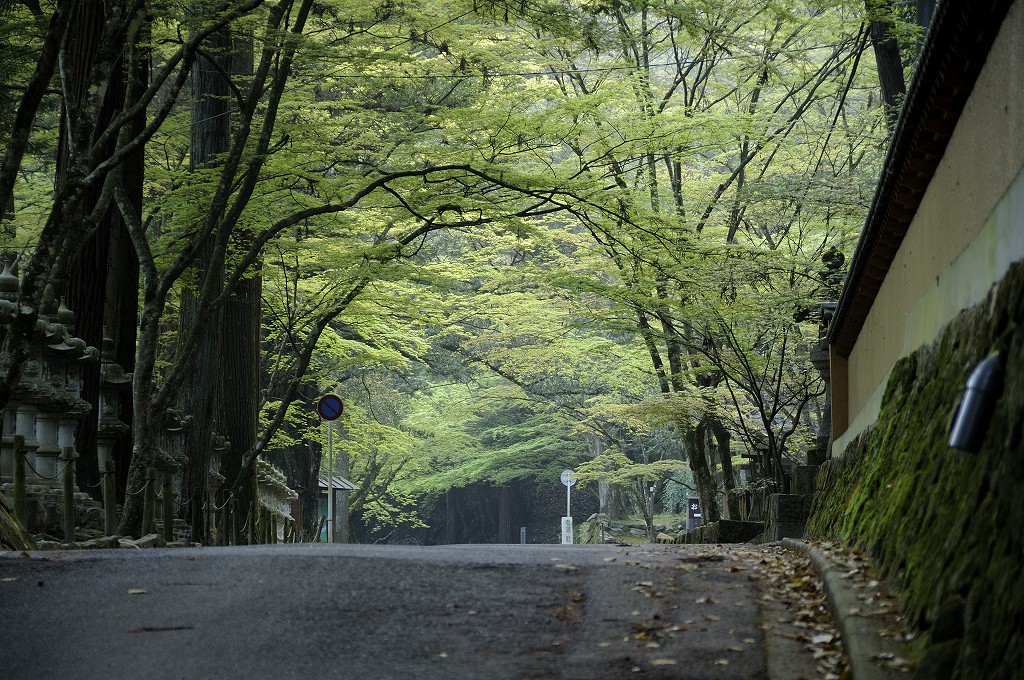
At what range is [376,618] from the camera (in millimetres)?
6305

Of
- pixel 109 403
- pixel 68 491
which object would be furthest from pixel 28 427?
pixel 109 403

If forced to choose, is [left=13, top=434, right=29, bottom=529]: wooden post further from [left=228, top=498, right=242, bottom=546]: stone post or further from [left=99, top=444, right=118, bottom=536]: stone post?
[left=228, top=498, right=242, bottom=546]: stone post

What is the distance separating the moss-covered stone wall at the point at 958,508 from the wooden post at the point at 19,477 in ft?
24.0

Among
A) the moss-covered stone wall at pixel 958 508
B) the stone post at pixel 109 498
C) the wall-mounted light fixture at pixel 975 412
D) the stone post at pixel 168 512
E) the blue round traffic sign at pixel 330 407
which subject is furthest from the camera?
the blue round traffic sign at pixel 330 407

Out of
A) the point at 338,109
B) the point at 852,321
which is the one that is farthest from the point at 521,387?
the point at 852,321

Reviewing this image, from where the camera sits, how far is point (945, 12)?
5.27 metres

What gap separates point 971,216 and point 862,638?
226 cm

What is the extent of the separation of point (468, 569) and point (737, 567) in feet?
6.41

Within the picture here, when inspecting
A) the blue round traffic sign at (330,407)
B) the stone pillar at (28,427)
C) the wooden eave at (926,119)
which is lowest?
the stone pillar at (28,427)

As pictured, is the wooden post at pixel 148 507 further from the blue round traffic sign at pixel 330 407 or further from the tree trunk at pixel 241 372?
the tree trunk at pixel 241 372

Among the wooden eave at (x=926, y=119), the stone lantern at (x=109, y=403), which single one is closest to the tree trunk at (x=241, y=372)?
the stone lantern at (x=109, y=403)

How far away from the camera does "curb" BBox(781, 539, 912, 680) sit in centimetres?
422

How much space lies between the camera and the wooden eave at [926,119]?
17.2ft

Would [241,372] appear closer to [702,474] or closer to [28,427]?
[28,427]
